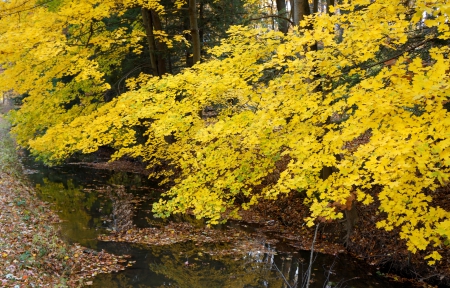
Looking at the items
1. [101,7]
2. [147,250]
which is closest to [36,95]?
[101,7]

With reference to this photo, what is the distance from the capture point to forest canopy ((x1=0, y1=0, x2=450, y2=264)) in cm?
377

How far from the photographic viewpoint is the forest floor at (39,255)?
6545 millimetres

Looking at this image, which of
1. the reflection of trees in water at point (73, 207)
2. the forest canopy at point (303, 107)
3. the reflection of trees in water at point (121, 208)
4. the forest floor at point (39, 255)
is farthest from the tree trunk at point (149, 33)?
the forest floor at point (39, 255)

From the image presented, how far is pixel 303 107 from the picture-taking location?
17.2ft

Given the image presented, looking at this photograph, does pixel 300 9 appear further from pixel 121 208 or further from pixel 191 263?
pixel 121 208

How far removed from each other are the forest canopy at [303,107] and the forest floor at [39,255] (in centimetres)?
192

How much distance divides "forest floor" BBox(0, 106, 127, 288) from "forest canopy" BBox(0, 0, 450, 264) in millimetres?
1916

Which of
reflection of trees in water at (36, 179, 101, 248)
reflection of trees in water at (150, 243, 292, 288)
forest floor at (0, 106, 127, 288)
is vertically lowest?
reflection of trees in water at (150, 243, 292, 288)

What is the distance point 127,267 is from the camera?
8.17 meters

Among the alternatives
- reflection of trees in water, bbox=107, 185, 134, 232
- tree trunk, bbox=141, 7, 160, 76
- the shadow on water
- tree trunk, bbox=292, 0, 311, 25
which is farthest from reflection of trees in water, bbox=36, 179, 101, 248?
tree trunk, bbox=292, 0, 311, 25

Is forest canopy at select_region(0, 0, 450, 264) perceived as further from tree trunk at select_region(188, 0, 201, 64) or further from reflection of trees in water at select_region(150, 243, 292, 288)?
reflection of trees in water at select_region(150, 243, 292, 288)

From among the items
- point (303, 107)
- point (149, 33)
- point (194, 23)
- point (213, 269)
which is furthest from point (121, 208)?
point (303, 107)

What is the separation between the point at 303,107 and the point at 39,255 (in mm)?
6031

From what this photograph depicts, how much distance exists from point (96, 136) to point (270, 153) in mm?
4510
